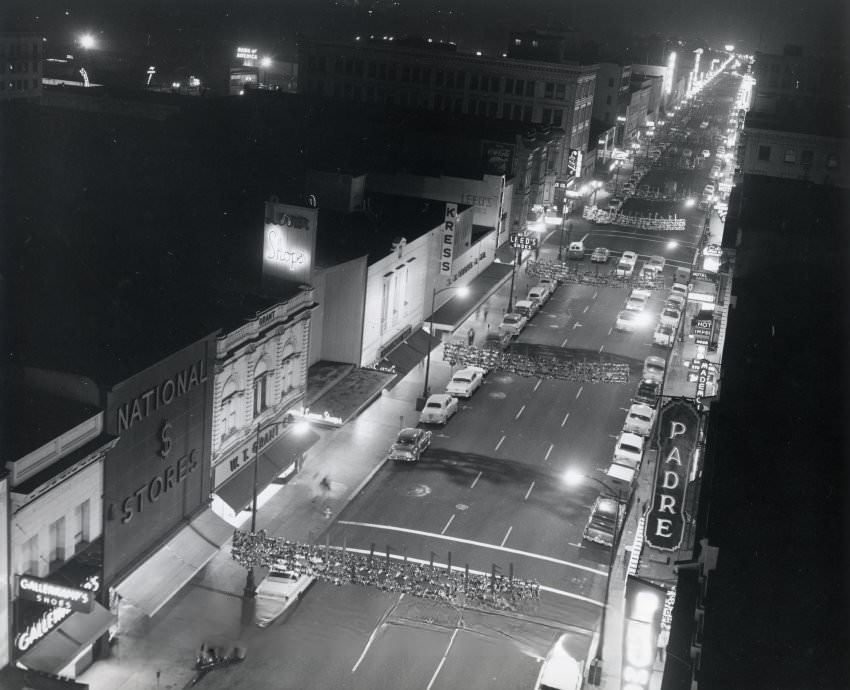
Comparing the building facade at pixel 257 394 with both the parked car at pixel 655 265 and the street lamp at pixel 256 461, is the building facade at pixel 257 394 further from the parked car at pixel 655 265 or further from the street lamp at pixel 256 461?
the parked car at pixel 655 265

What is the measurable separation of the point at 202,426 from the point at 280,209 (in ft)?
41.9

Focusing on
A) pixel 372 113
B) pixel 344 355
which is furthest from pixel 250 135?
pixel 344 355

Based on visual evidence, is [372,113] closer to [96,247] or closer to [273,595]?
[96,247]

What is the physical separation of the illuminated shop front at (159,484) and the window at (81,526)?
87 cm

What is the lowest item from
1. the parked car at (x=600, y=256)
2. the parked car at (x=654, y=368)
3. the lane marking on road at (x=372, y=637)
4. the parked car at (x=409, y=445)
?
the lane marking on road at (x=372, y=637)

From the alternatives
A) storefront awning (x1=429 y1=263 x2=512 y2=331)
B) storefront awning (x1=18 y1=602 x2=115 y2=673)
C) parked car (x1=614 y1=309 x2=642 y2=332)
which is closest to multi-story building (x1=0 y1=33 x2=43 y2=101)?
storefront awning (x1=429 y1=263 x2=512 y2=331)

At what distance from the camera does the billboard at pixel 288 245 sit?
162 feet

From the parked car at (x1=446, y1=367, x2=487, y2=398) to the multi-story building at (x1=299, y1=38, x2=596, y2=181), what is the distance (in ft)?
185

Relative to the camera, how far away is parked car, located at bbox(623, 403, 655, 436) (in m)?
55.4

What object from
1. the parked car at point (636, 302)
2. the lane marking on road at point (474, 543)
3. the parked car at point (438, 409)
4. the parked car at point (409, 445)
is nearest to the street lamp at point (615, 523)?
the lane marking on road at point (474, 543)

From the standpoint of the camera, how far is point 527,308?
76.9 m

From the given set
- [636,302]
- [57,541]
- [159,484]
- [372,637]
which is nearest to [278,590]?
[372,637]

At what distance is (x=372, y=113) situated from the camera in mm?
114438

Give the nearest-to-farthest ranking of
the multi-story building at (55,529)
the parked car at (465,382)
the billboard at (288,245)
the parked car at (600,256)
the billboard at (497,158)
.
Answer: the multi-story building at (55,529)
the billboard at (288,245)
the parked car at (465,382)
the billboard at (497,158)
the parked car at (600,256)
